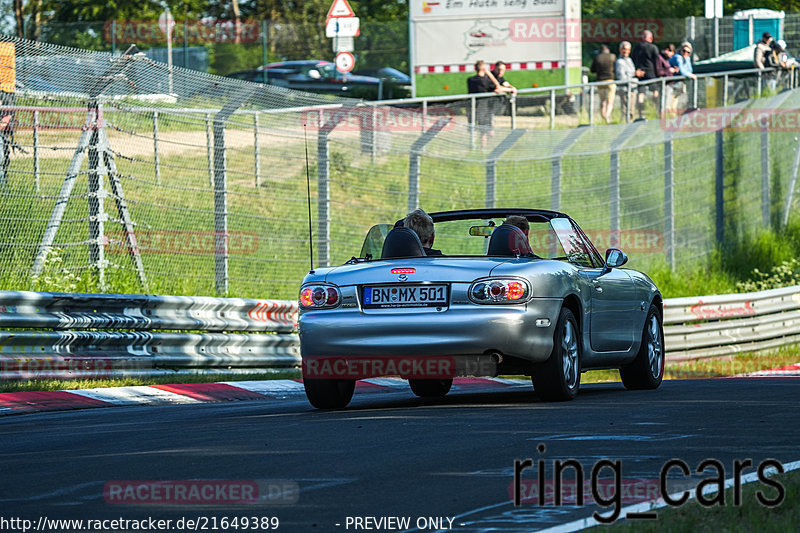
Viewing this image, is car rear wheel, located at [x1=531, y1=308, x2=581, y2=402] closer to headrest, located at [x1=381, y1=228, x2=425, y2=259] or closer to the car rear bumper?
the car rear bumper

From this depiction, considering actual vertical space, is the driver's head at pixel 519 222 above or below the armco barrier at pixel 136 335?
above

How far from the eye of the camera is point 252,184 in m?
17.9

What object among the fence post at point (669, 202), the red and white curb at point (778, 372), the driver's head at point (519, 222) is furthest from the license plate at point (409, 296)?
the fence post at point (669, 202)

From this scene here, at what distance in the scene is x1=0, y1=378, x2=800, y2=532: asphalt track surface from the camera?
6230 mm

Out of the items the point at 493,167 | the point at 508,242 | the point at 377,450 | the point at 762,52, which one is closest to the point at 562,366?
the point at 508,242

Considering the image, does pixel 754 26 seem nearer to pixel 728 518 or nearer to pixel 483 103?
pixel 483 103

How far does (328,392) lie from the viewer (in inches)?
425

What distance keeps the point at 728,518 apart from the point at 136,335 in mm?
9283

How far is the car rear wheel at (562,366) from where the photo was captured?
10.4 meters

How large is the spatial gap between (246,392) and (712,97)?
47.8 feet

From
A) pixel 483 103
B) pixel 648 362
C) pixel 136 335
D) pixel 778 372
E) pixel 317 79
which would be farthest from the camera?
pixel 317 79

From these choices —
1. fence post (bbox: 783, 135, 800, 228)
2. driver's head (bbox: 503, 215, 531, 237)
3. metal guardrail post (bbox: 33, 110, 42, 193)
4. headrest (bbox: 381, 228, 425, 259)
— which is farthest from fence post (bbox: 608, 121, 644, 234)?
headrest (bbox: 381, 228, 425, 259)

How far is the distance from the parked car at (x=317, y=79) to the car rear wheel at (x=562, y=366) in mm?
35992

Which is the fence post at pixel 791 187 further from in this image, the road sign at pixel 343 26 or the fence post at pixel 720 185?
the road sign at pixel 343 26
